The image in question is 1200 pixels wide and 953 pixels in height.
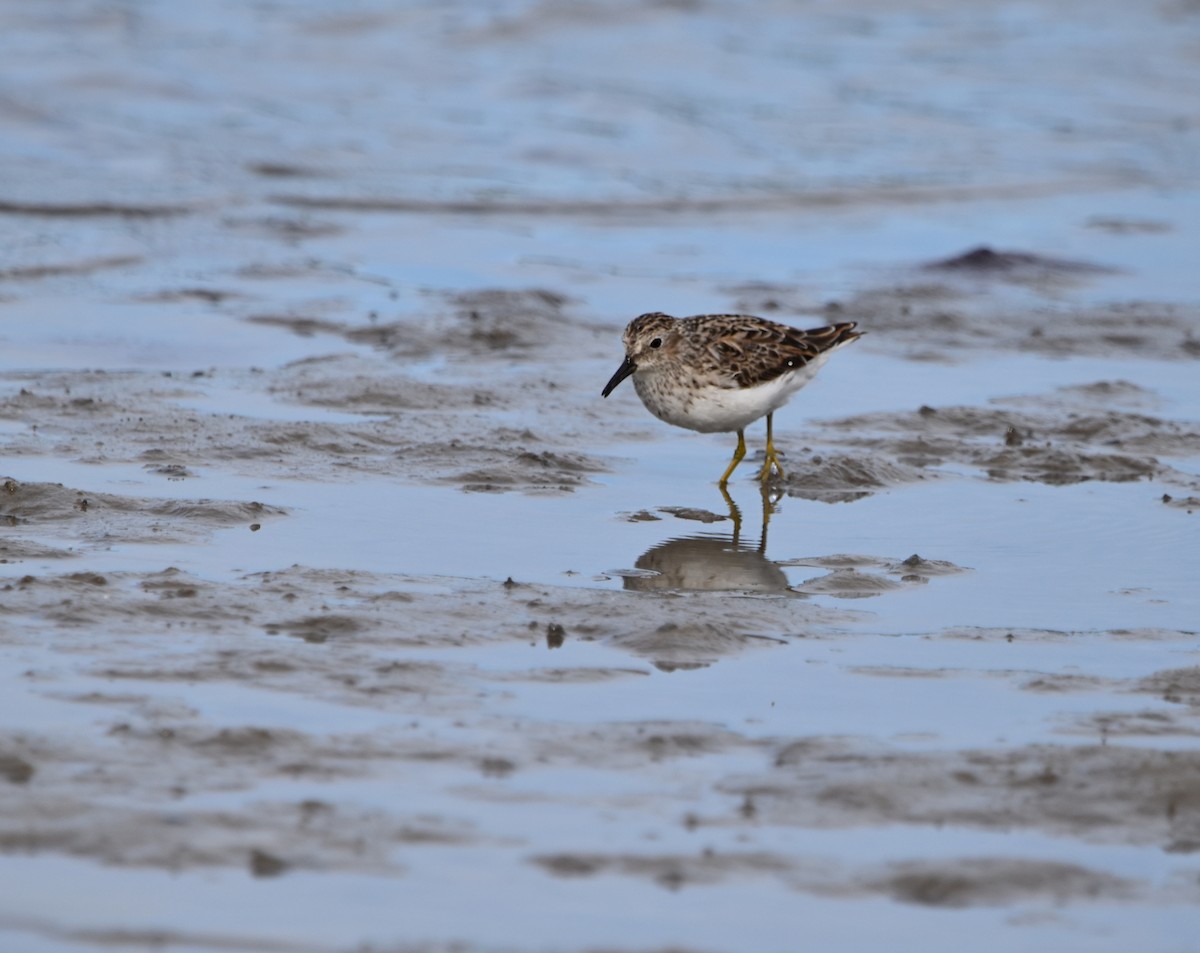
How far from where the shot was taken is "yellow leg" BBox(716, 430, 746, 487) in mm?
9266

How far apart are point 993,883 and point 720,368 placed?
4924 millimetres

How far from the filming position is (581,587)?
7.07 metres

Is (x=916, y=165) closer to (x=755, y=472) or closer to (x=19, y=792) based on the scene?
(x=755, y=472)

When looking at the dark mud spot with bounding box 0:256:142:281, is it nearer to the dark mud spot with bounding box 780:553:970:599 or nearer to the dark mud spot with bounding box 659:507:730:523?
the dark mud spot with bounding box 659:507:730:523

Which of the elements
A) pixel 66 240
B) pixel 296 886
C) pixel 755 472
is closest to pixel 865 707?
pixel 296 886

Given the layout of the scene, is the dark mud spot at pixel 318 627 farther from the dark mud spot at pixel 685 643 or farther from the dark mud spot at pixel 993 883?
the dark mud spot at pixel 993 883

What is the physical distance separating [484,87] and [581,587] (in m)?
17.3

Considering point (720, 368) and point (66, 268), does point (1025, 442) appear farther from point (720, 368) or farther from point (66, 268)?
point (66, 268)

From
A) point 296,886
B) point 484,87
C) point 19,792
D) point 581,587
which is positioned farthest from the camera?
point 484,87

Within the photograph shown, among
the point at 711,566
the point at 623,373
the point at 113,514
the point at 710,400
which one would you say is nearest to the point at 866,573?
the point at 711,566

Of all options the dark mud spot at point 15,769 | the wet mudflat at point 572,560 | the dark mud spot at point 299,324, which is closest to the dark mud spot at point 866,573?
the wet mudflat at point 572,560

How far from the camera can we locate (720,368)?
9.30 m

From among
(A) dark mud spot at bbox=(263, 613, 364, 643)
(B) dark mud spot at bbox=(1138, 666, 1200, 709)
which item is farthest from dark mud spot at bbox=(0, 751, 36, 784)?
(B) dark mud spot at bbox=(1138, 666, 1200, 709)

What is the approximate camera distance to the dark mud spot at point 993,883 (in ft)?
15.1
